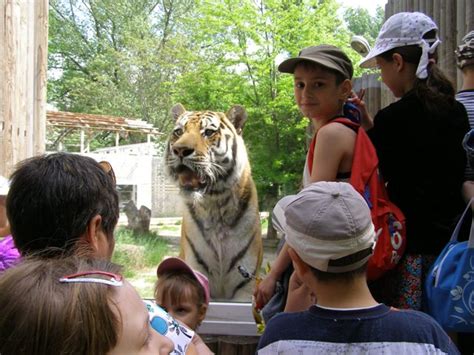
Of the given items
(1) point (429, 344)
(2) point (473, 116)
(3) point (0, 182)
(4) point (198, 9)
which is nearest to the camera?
(1) point (429, 344)

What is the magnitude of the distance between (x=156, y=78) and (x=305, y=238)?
10.9 ft

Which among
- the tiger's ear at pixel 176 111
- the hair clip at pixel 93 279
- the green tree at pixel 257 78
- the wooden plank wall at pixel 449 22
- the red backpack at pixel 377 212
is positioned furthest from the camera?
the green tree at pixel 257 78

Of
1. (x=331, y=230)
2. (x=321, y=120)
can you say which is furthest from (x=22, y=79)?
(x=331, y=230)

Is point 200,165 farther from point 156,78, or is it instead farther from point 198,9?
point 198,9

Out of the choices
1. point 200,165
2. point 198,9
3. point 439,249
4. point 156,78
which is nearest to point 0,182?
point 200,165

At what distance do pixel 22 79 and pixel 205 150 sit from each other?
44.7 inches

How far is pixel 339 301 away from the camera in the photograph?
1.18 meters

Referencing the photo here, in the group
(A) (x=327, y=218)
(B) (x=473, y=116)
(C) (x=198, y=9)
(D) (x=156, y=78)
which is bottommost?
(A) (x=327, y=218)

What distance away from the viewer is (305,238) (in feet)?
3.92

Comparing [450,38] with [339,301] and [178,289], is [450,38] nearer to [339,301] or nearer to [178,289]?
[178,289]

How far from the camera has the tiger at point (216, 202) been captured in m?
3.27

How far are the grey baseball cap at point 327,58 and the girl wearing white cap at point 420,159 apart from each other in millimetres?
151

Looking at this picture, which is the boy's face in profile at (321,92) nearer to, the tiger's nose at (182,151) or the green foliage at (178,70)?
the tiger's nose at (182,151)

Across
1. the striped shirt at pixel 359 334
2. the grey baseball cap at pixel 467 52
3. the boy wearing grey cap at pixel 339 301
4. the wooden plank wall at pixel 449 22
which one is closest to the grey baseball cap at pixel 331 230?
the boy wearing grey cap at pixel 339 301
